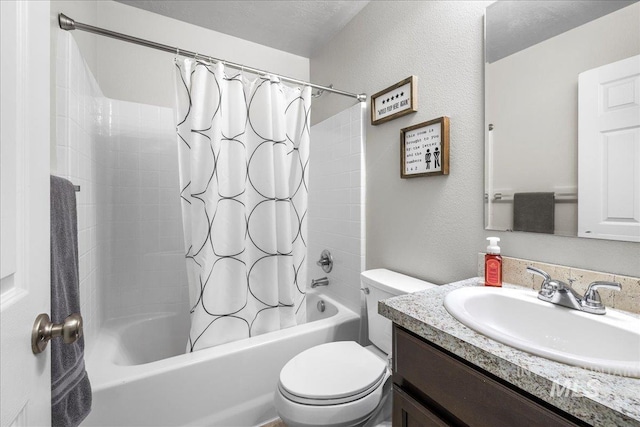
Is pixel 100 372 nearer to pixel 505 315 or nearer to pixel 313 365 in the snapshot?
pixel 313 365

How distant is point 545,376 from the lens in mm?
465

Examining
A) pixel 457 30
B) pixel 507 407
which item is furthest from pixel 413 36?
pixel 507 407

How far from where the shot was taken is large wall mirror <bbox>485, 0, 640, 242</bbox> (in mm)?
780

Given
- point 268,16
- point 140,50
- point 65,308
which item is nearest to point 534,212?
point 65,308

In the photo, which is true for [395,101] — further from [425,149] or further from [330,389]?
[330,389]

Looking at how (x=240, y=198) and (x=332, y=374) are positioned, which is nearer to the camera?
(x=332, y=374)

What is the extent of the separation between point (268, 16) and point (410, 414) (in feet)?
7.28

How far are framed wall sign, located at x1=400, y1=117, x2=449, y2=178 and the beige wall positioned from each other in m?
0.04

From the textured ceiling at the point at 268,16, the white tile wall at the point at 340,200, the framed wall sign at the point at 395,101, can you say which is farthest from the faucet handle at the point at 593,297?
the textured ceiling at the point at 268,16

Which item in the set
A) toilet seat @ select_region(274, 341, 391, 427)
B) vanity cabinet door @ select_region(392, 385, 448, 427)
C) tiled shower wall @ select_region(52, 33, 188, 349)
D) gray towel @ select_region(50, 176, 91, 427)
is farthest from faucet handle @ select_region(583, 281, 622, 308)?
tiled shower wall @ select_region(52, 33, 188, 349)

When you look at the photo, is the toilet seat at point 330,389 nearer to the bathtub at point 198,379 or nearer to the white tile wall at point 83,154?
the bathtub at point 198,379

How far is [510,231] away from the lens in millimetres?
1033

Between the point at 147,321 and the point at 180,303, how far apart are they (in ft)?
0.71

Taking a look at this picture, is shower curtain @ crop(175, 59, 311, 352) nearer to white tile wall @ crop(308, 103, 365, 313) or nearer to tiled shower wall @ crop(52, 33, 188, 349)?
white tile wall @ crop(308, 103, 365, 313)
